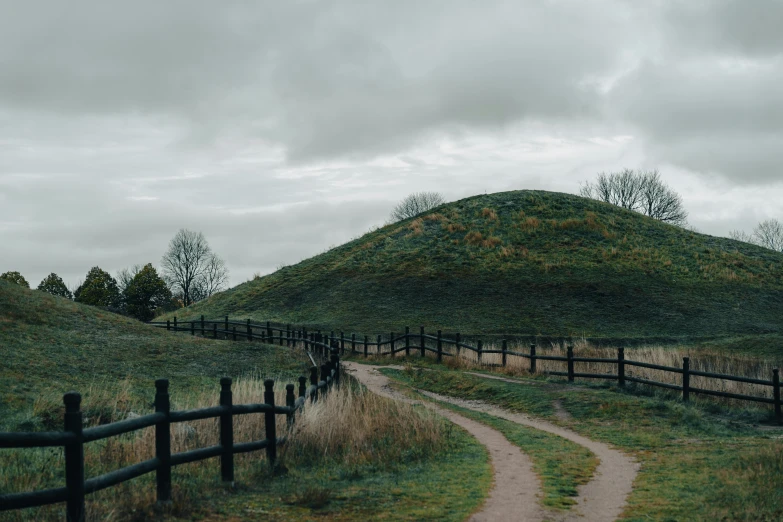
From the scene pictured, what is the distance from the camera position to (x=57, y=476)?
9859 mm

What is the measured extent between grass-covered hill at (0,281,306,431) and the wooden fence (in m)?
7.40

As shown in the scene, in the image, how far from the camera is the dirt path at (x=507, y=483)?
320 inches

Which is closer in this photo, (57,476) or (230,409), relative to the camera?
(230,409)

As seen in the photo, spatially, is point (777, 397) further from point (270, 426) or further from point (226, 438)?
point (226, 438)

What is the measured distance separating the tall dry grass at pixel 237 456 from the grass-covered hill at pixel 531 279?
3449cm

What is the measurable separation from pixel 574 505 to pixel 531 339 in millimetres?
35453

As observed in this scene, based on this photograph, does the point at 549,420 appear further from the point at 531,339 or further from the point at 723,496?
the point at 531,339

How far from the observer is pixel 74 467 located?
6410 mm

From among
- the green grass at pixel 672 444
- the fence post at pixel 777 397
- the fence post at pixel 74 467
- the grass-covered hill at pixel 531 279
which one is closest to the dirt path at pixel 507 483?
the green grass at pixel 672 444

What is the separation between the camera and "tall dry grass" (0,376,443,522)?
7707mm

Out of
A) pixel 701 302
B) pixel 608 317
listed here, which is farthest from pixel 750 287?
pixel 608 317

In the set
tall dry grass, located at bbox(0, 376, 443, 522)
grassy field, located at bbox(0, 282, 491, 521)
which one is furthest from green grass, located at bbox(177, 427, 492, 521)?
tall dry grass, located at bbox(0, 376, 443, 522)

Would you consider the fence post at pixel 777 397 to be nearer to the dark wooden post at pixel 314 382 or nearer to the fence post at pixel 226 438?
the dark wooden post at pixel 314 382

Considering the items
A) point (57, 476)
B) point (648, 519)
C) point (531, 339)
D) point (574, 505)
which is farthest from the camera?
point (531, 339)
